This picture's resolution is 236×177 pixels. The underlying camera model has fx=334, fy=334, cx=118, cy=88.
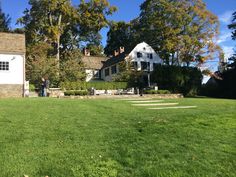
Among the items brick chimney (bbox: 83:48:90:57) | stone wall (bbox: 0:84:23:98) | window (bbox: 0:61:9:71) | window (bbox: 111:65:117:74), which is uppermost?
brick chimney (bbox: 83:48:90:57)

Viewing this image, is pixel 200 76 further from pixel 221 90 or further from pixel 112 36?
pixel 112 36

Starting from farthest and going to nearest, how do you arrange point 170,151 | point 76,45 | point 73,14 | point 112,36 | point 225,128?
1. point 112,36
2. point 76,45
3. point 73,14
4. point 225,128
5. point 170,151

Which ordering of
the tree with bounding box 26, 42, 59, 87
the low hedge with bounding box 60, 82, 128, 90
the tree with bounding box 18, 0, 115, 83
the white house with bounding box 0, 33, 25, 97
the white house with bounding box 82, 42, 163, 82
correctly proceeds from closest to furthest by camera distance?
the white house with bounding box 0, 33, 25, 97, the low hedge with bounding box 60, 82, 128, 90, the tree with bounding box 26, 42, 59, 87, the tree with bounding box 18, 0, 115, 83, the white house with bounding box 82, 42, 163, 82

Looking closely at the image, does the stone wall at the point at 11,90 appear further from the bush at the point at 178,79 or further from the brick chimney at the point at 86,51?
the brick chimney at the point at 86,51

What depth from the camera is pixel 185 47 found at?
46.5m

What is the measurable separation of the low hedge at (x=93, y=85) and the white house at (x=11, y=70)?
5523mm

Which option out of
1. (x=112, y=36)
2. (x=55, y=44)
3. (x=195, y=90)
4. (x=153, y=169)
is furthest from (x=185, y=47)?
(x=153, y=169)

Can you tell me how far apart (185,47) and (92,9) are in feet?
45.5

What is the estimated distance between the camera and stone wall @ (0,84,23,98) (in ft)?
90.7

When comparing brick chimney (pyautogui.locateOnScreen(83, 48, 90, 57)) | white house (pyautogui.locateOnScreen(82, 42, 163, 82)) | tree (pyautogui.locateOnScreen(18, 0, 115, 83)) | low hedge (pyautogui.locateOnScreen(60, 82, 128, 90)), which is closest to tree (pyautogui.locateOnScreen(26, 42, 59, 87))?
tree (pyautogui.locateOnScreen(18, 0, 115, 83))

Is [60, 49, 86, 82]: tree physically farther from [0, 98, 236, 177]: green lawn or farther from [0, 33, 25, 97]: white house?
[0, 98, 236, 177]: green lawn

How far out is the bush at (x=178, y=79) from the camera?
126 feet

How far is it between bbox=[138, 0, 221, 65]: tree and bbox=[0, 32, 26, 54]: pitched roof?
72.3 feet

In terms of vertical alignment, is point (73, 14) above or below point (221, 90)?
above
